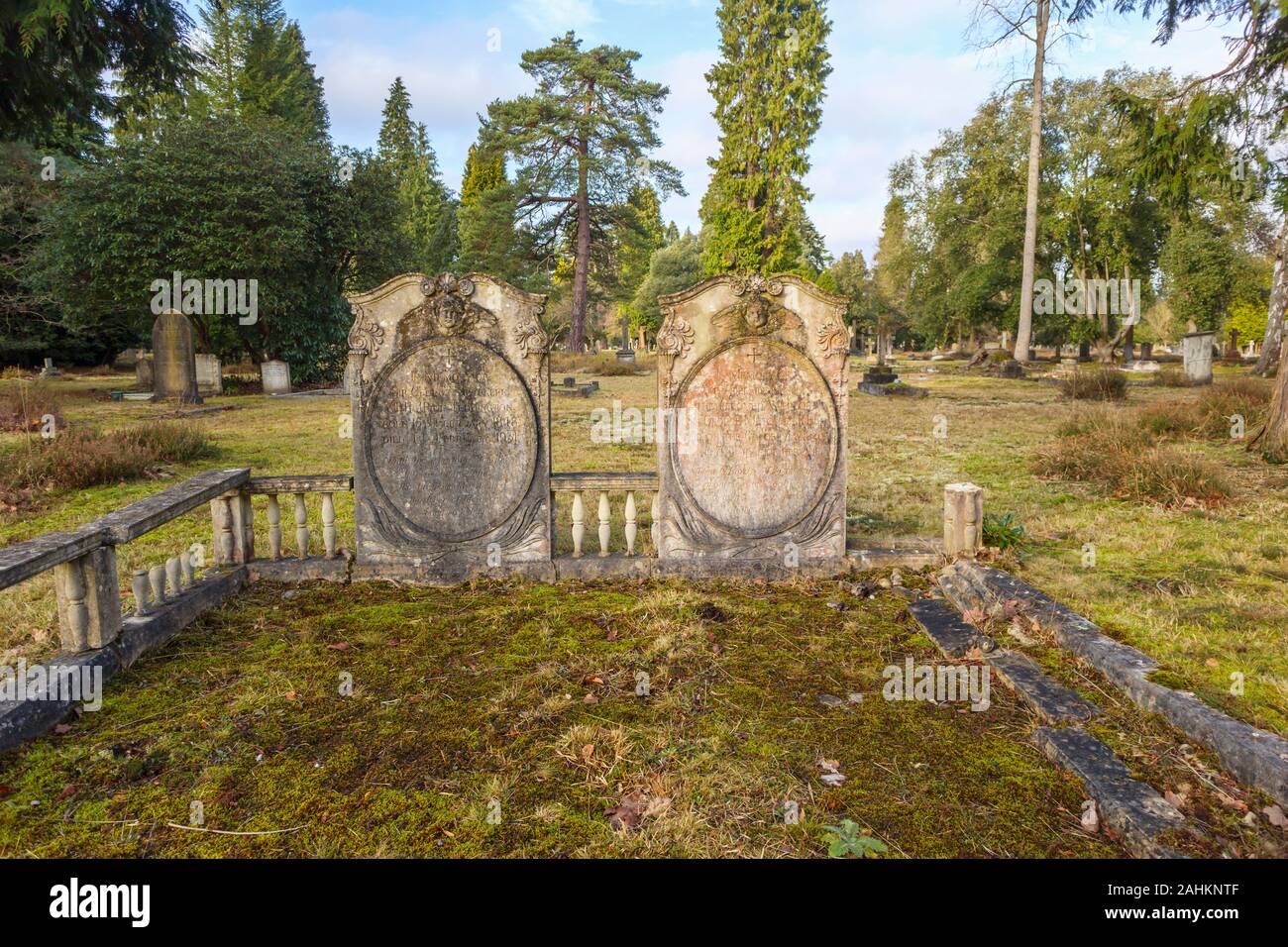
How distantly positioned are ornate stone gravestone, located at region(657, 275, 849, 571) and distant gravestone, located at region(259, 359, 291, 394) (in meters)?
19.9

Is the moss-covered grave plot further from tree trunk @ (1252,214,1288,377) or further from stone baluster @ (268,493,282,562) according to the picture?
tree trunk @ (1252,214,1288,377)

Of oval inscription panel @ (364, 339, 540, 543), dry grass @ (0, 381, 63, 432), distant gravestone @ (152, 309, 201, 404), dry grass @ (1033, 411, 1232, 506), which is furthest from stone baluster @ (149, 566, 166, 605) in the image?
distant gravestone @ (152, 309, 201, 404)

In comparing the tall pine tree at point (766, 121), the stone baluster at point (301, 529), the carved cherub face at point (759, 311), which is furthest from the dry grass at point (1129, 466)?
the tall pine tree at point (766, 121)

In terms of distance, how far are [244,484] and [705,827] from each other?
432 centimetres

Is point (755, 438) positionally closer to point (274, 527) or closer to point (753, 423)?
point (753, 423)

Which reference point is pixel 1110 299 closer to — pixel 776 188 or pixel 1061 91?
pixel 1061 91

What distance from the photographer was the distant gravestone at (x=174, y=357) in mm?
17828

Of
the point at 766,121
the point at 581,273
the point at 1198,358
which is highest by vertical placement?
the point at 766,121

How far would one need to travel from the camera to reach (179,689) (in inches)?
147

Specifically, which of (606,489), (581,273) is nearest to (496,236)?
(581,273)

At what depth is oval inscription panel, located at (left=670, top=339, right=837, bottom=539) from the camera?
5383mm

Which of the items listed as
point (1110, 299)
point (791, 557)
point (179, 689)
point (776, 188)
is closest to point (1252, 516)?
point (791, 557)

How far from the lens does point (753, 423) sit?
543 cm

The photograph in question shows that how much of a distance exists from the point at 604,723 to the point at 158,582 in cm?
301
